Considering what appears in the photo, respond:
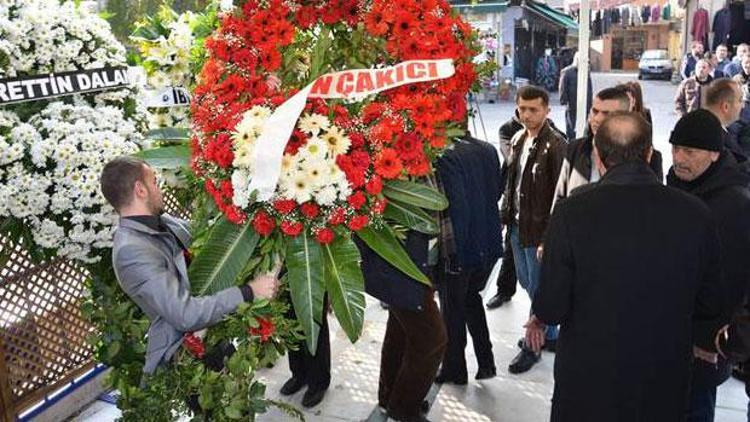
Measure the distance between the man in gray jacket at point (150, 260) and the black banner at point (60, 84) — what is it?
2.44 ft

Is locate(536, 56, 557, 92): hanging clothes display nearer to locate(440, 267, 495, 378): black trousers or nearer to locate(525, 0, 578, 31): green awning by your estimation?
locate(525, 0, 578, 31): green awning

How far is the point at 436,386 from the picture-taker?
377 centimetres

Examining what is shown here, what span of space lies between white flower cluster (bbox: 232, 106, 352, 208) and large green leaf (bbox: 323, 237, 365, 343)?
7.2 inches

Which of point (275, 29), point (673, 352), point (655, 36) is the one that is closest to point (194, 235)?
point (275, 29)

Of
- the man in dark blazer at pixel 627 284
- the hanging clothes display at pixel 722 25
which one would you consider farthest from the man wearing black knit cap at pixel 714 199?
the hanging clothes display at pixel 722 25

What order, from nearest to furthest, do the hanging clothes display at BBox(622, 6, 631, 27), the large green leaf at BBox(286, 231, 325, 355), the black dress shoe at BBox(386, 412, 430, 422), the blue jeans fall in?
the large green leaf at BBox(286, 231, 325, 355) → the black dress shoe at BBox(386, 412, 430, 422) → the blue jeans → the hanging clothes display at BBox(622, 6, 631, 27)

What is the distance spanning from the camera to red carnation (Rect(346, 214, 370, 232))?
6.35ft

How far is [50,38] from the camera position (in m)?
2.95

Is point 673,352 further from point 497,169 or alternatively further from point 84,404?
point 84,404

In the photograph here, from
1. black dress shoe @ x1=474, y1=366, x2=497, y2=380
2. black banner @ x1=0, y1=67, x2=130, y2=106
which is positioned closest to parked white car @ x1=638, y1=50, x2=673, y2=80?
black dress shoe @ x1=474, y1=366, x2=497, y2=380

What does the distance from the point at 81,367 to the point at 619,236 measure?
3.13 metres

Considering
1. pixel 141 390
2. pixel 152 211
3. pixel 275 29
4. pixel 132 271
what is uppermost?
pixel 275 29

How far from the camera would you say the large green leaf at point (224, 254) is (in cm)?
198

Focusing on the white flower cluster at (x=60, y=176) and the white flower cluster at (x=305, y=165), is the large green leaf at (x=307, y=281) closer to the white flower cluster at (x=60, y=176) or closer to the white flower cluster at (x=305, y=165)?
the white flower cluster at (x=305, y=165)
